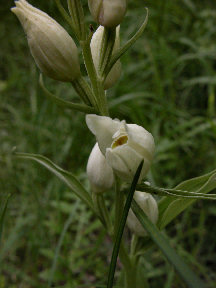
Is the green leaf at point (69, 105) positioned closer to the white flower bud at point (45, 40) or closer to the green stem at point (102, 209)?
the white flower bud at point (45, 40)

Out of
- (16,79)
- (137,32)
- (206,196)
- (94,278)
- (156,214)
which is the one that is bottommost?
(94,278)

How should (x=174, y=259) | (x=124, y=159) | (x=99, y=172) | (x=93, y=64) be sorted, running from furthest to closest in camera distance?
(x=99, y=172) < (x=93, y=64) < (x=124, y=159) < (x=174, y=259)

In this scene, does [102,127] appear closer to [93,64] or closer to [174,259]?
[93,64]

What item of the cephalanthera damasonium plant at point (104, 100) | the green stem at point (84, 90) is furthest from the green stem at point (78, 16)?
the green stem at point (84, 90)

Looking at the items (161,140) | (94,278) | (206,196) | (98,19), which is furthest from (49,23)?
(94,278)

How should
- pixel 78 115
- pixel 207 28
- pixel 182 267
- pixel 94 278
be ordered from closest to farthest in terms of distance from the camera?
pixel 182 267, pixel 94 278, pixel 78 115, pixel 207 28

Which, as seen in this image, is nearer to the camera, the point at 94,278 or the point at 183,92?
the point at 94,278

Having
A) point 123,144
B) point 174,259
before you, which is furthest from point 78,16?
point 174,259

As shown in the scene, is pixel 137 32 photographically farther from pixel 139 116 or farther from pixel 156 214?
pixel 139 116
